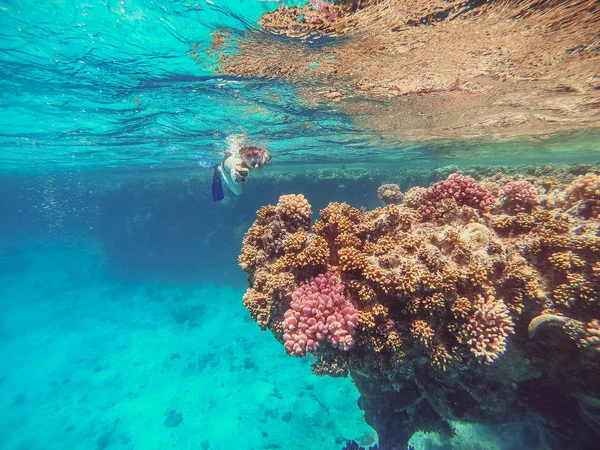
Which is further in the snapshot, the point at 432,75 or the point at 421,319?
the point at 432,75

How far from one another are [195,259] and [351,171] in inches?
860

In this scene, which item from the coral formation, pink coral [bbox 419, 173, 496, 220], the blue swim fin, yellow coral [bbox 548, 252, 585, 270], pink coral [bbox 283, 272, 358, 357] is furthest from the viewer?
the blue swim fin

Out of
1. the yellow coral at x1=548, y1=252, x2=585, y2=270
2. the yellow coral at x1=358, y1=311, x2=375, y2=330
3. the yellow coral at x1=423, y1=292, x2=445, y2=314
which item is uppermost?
the yellow coral at x1=548, y1=252, x2=585, y2=270

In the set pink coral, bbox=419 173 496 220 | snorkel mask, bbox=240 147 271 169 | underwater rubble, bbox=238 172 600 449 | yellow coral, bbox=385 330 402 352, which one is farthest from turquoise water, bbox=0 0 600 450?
pink coral, bbox=419 173 496 220

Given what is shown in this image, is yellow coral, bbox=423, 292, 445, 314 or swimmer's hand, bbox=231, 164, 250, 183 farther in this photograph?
swimmer's hand, bbox=231, 164, 250, 183

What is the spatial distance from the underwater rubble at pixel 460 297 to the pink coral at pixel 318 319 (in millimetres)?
17

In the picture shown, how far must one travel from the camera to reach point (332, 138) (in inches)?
746

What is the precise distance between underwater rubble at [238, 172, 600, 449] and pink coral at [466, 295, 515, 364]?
0.05ft

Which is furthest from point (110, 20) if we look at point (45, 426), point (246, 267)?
point (45, 426)

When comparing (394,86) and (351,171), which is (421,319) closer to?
(394,86)

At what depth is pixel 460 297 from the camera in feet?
12.4

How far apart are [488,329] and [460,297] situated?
54 centimetres

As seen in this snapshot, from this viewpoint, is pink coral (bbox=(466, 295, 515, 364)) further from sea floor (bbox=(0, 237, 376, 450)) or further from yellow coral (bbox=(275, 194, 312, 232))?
sea floor (bbox=(0, 237, 376, 450))

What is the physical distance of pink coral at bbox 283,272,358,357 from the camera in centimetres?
362
